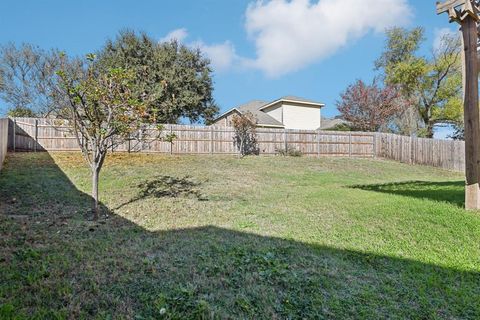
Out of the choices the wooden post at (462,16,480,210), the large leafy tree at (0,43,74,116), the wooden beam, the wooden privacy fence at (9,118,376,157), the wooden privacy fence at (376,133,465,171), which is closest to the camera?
the wooden post at (462,16,480,210)

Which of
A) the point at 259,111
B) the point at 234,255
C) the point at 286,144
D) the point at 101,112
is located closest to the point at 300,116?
the point at 259,111

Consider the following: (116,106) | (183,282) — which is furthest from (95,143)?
(183,282)

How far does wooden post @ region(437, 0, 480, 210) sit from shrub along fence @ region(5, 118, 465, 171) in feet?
36.5

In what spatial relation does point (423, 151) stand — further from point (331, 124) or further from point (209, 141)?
point (209, 141)

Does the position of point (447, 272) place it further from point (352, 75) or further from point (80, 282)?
point (352, 75)

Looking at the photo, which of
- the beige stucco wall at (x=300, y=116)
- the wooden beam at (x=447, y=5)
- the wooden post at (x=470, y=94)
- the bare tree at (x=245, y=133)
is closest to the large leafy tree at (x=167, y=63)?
the bare tree at (x=245, y=133)

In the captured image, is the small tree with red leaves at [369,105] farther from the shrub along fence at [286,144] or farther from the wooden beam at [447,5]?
the wooden beam at [447,5]

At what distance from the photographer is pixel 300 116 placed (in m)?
26.0

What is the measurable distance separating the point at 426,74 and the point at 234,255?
77.5 ft

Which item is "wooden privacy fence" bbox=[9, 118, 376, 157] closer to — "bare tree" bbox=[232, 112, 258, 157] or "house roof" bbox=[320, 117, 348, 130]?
"bare tree" bbox=[232, 112, 258, 157]

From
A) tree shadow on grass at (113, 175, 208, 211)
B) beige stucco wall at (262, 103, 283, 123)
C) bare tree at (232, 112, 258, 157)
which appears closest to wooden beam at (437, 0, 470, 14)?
tree shadow on grass at (113, 175, 208, 211)

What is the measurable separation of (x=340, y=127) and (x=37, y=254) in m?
24.2

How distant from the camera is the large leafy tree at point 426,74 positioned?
20703 millimetres

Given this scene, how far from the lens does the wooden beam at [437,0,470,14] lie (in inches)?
213
